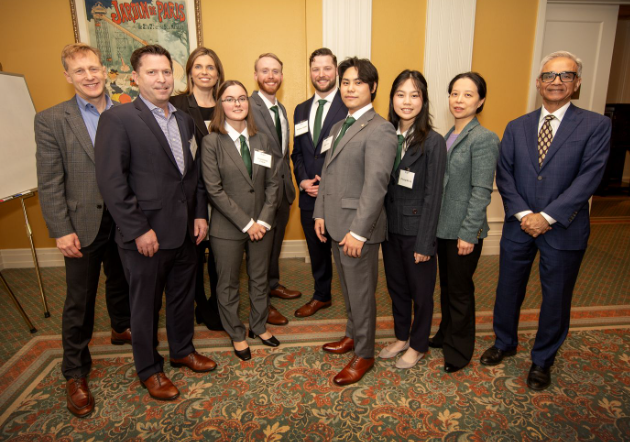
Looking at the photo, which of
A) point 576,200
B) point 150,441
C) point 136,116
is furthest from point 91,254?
point 576,200

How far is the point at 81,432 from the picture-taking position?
1.96 meters

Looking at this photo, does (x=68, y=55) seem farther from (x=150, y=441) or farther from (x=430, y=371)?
(x=430, y=371)

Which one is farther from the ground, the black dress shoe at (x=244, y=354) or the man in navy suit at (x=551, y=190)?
the man in navy suit at (x=551, y=190)

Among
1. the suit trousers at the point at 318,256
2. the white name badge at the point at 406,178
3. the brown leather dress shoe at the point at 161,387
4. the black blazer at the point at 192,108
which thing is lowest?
the brown leather dress shoe at the point at 161,387

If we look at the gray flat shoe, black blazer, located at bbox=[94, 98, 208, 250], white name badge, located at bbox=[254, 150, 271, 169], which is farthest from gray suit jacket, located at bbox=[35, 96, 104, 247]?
the gray flat shoe

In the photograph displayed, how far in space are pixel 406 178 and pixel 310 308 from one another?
5.07ft

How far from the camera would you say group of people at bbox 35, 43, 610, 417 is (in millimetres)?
1984

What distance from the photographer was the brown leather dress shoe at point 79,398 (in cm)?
206

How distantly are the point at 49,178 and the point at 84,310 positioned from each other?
762mm

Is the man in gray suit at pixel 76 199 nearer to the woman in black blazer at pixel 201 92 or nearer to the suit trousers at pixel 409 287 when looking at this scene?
the woman in black blazer at pixel 201 92

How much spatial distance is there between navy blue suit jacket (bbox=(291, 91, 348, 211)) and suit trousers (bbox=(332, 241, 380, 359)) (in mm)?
870

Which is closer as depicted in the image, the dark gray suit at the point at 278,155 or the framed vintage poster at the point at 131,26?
the dark gray suit at the point at 278,155

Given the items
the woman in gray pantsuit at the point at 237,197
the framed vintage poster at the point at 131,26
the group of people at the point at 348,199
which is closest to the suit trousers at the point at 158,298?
the group of people at the point at 348,199

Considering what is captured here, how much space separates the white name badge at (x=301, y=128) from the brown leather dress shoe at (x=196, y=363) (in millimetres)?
1786
